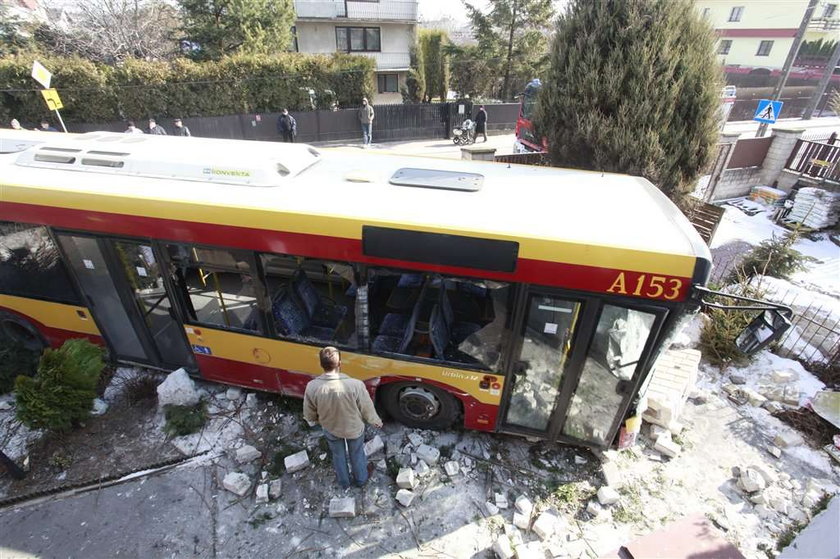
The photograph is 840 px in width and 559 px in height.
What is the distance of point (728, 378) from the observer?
6168mm

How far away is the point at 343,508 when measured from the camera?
430 centimetres

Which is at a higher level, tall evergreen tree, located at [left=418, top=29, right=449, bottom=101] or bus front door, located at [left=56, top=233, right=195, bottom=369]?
tall evergreen tree, located at [left=418, top=29, right=449, bottom=101]

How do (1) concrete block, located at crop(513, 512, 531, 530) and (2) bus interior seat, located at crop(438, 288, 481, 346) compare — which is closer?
(1) concrete block, located at crop(513, 512, 531, 530)

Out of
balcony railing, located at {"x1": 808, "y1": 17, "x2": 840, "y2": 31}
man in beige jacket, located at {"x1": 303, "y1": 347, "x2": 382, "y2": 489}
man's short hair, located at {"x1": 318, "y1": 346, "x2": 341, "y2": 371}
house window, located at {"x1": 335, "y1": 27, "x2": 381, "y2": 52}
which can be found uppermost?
balcony railing, located at {"x1": 808, "y1": 17, "x2": 840, "y2": 31}

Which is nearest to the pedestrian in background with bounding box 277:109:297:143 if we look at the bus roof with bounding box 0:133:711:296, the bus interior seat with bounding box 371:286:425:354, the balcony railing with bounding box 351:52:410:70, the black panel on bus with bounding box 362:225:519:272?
the bus roof with bounding box 0:133:711:296

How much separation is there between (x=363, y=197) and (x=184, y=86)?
664 inches

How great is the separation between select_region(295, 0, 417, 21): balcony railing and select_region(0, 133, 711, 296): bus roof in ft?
76.1

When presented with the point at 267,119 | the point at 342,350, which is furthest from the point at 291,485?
the point at 267,119

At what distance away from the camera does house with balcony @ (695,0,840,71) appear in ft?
133

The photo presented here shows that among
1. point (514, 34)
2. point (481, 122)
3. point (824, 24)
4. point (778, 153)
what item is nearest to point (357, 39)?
point (514, 34)

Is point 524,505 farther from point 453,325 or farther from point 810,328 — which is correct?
point 810,328

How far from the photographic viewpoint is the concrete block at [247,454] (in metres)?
4.83

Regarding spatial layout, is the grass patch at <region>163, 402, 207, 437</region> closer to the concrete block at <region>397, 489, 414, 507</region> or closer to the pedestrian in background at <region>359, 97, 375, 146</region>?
the concrete block at <region>397, 489, 414, 507</region>

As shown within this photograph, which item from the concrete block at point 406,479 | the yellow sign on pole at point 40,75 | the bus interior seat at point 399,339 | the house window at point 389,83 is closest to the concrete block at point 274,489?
the concrete block at point 406,479
